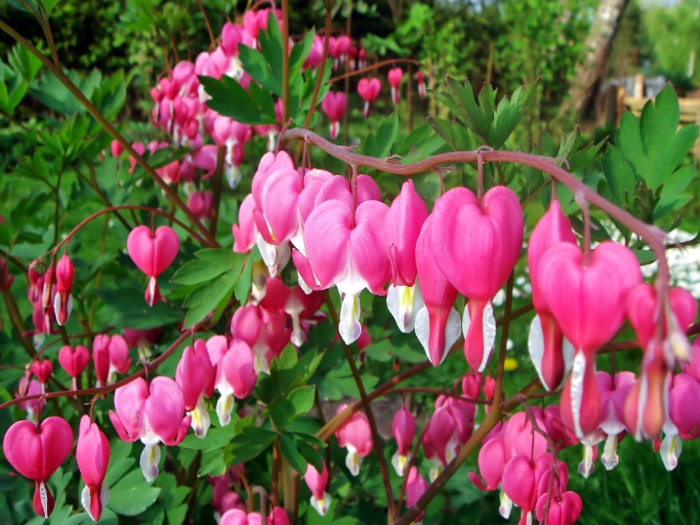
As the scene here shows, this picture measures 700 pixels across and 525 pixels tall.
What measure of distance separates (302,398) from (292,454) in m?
0.08

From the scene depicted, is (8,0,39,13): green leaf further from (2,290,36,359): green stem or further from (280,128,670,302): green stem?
(2,290,36,359): green stem

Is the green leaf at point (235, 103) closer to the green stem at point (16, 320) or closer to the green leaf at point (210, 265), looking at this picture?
the green leaf at point (210, 265)

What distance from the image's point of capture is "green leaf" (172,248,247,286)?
1043 millimetres

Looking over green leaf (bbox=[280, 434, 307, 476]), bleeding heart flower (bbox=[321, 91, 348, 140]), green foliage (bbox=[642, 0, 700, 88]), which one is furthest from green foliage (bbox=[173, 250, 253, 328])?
green foliage (bbox=[642, 0, 700, 88])

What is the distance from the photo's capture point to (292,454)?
105 centimetres

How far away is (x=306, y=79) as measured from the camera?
50.6 inches

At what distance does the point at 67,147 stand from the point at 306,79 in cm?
52

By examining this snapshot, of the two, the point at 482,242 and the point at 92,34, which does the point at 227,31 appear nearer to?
the point at 482,242

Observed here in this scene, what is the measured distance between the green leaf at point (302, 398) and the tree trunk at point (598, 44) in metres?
7.60

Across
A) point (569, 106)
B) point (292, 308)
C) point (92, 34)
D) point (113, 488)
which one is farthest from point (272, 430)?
point (92, 34)

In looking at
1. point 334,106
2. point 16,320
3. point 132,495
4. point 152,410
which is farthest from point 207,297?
point 334,106

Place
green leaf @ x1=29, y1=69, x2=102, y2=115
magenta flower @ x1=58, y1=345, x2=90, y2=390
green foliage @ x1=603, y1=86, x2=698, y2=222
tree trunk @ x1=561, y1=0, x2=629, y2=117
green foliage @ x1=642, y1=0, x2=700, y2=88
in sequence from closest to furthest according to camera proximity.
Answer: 1. green foliage @ x1=603, y1=86, x2=698, y2=222
2. magenta flower @ x1=58, y1=345, x2=90, y2=390
3. green leaf @ x1=29, y1=69, x2=102, y2=115
4. tree trunk @ x1=561, y1=0, x2=629, y2=117
5. green foliage @ x1=642, y1=0, x2=700, y2=88

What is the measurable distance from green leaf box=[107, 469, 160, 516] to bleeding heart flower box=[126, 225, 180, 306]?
0.98ft

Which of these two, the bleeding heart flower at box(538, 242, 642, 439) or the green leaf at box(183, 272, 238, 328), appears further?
the green leaf at box(183, 272, 238, 328)
